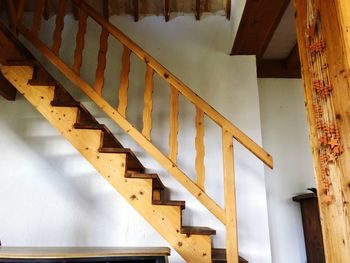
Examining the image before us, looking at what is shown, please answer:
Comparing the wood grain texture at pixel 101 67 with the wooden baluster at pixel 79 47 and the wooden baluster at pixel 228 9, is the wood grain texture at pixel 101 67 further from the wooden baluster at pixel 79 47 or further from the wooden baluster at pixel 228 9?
the wooden baluster at pixel 228 9

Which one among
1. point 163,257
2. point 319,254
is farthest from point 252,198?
point 163,257

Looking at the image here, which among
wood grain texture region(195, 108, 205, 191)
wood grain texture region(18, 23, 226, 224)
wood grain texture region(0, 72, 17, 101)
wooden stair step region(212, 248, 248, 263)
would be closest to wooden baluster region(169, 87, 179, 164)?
wood grain texture region(18, 23, 226, 224)

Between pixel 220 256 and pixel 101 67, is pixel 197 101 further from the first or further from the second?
pixel 220 256

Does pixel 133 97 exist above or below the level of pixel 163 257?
above

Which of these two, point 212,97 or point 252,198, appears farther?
point 212,97

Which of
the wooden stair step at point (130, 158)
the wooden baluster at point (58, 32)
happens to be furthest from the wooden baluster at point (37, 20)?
the wooden stair step at point (130, 158)

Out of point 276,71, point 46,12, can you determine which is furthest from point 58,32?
point 276,71

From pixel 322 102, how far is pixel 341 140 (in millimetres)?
251

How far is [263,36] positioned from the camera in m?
3.36

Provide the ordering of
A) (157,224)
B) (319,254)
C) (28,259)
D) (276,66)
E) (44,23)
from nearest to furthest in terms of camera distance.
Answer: (28,259) → (157,224) → (319,254) → (44,23) → (276,66)

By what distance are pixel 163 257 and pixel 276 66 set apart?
3341mm

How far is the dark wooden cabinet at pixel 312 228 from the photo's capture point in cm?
327

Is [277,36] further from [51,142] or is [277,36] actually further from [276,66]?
[51,142]

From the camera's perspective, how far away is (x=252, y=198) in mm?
3328
